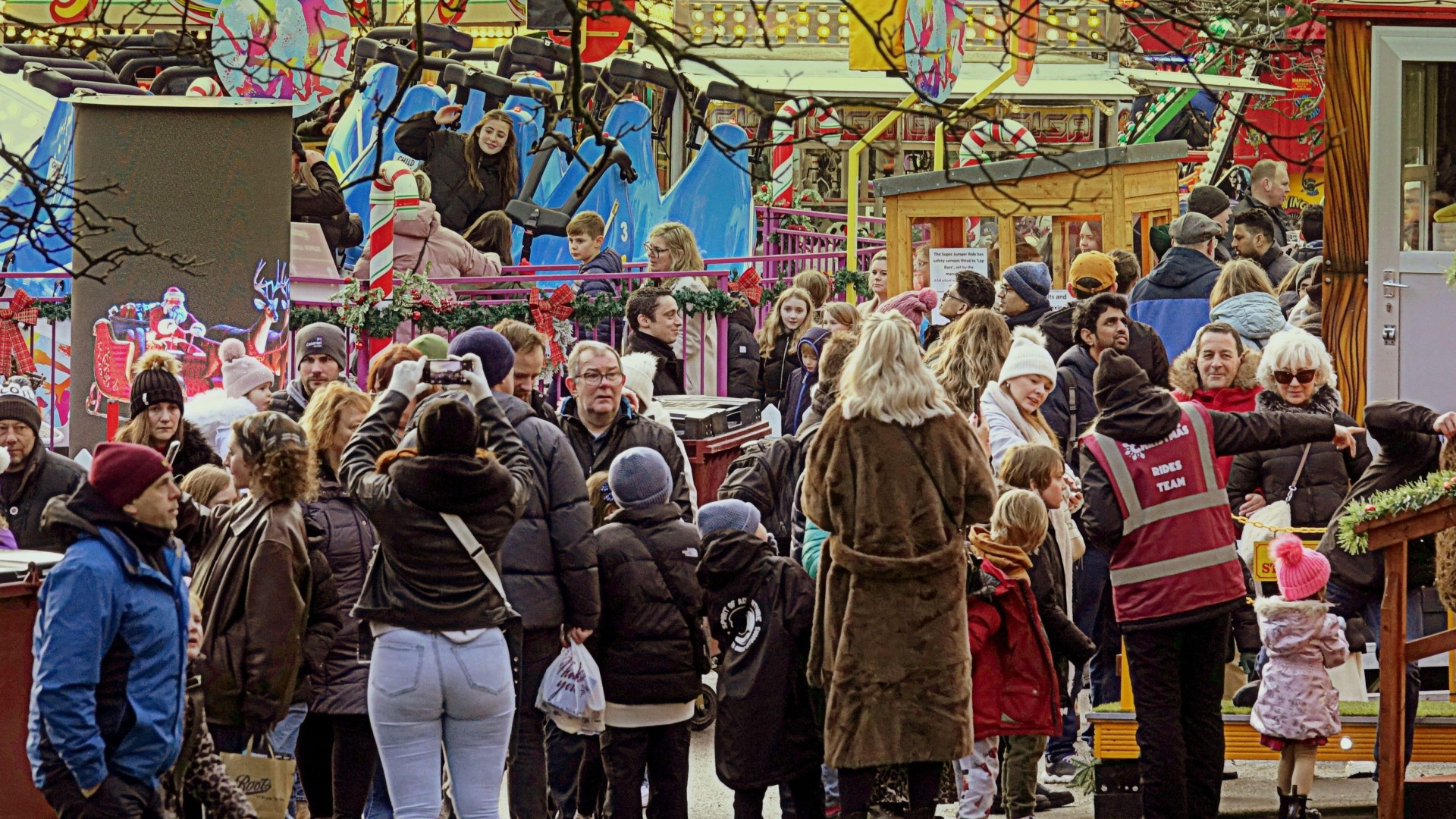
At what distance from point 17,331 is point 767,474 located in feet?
22.0

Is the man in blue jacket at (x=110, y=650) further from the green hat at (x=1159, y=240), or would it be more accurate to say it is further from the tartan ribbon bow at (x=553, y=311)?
the green hat at (x=1159, y=240)

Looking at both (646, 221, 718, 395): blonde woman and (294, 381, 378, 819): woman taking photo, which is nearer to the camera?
(294, 381, 378, 819): woman taking photo

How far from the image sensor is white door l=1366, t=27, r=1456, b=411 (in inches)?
377

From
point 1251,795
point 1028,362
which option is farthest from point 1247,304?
point 1251,795

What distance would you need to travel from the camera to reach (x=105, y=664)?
5.90m

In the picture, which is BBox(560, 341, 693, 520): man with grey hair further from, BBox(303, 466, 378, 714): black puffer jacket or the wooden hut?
the wooden hut

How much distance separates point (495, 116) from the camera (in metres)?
17.5

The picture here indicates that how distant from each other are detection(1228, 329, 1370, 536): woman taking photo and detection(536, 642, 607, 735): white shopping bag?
3.00 meters

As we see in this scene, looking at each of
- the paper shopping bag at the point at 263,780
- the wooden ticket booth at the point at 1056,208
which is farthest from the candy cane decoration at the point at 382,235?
the paper shopping bag at the point at 263,780

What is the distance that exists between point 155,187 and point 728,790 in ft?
14.5

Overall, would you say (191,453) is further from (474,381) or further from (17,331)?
(17,331)

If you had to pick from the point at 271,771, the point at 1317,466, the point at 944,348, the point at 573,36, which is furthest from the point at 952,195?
the point at 573,36

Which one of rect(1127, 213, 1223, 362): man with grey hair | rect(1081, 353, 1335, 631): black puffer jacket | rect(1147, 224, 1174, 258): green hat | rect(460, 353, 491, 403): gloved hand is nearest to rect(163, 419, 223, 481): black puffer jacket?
rect(460, 353, 491, 403): gloved hand

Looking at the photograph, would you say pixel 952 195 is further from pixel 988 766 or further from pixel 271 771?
pixel 271 771
